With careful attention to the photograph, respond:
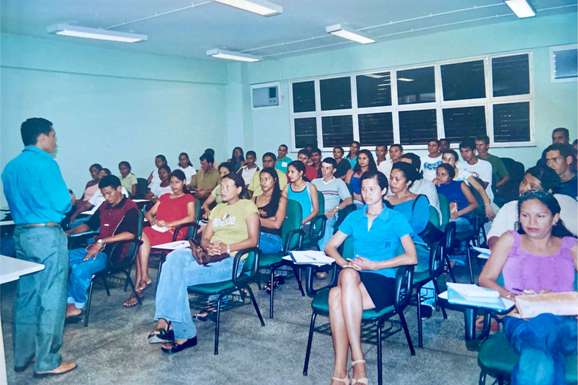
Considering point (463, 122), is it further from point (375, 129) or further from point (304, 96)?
point (304, 96)

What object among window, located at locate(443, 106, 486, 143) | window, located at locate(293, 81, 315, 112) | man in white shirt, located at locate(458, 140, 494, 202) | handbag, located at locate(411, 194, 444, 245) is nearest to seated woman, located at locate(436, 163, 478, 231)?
man in white shirt, located at locate(458, 140, 494, 202)

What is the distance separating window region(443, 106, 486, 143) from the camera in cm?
867

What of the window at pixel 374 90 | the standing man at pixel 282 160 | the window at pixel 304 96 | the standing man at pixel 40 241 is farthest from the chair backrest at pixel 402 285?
the window at pixel 304 96

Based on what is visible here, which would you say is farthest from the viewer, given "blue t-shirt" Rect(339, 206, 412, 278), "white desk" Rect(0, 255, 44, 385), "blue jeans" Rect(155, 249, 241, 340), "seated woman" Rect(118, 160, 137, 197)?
"seated woman" Rect(118, 160, 137, 197)

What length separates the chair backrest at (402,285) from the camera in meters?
2.89

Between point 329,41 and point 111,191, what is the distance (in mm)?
5762

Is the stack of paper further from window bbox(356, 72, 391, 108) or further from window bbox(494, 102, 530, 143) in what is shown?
window bbox(356, 72, 391, 108)

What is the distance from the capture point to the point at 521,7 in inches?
261

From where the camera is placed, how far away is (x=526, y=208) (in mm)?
2531

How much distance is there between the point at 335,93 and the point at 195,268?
→ 7500 millimetres

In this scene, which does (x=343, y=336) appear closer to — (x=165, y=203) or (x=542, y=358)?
(x=542, y=358)

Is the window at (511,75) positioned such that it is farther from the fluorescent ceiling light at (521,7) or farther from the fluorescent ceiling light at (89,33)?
the fluorescent ceiling light at (89,33)

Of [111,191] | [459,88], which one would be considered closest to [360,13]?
[459,88]

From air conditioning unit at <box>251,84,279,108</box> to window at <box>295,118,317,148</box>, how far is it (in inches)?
27.2
